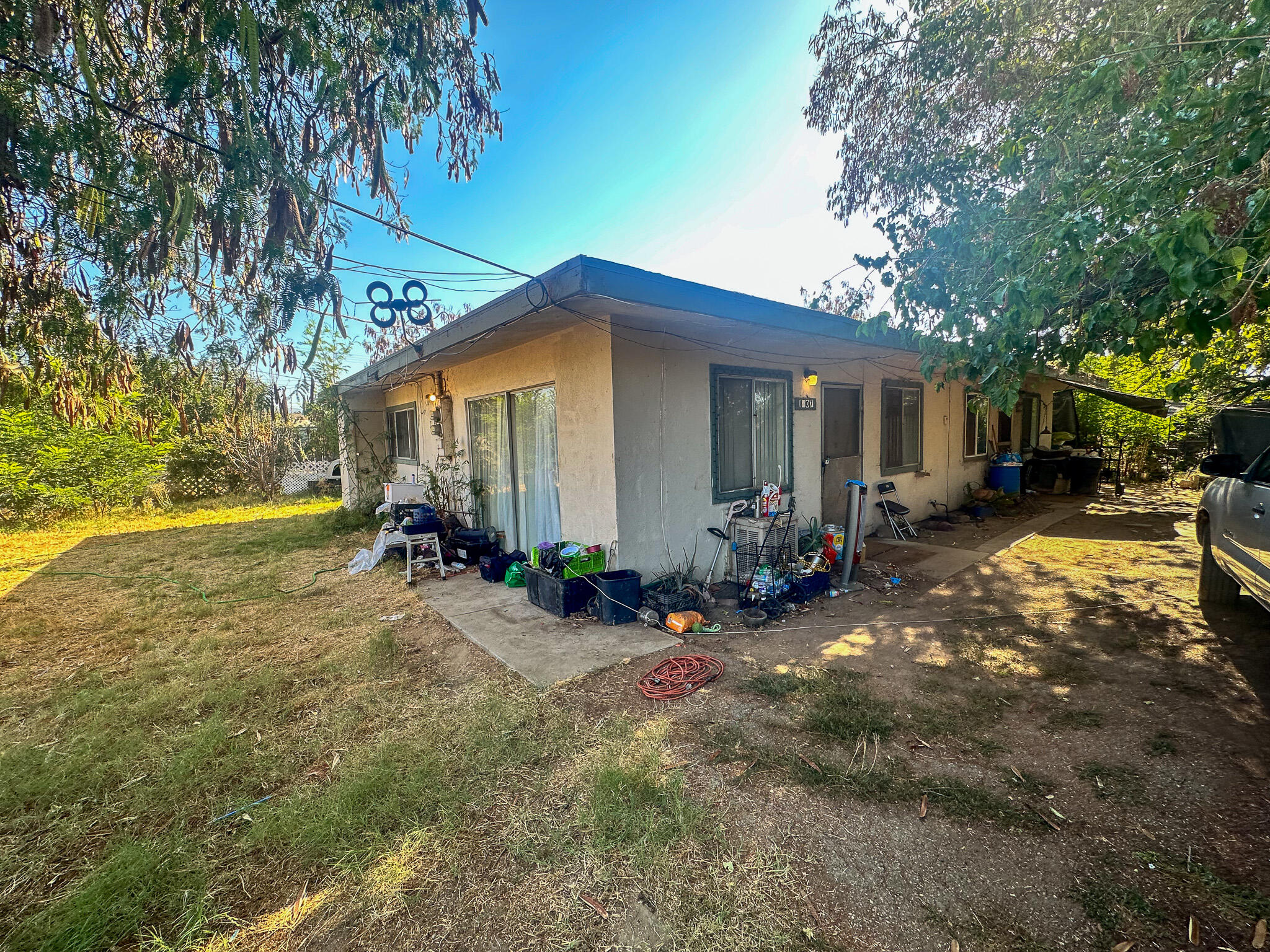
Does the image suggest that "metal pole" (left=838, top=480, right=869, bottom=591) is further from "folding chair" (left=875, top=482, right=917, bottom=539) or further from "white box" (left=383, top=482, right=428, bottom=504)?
"white box" (left=383, top=482, right=428, bottom=504)

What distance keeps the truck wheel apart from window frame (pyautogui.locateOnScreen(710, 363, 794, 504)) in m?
3.42

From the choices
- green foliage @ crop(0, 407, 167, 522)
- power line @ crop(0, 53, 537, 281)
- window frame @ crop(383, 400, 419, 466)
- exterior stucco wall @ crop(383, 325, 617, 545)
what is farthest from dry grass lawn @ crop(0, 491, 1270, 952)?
green foliage @ crop(0, 407, 167, 522)

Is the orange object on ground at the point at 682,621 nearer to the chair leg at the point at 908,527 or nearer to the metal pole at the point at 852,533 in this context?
the metal pole at the point at 852,533

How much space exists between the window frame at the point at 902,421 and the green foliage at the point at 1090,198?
325 cm

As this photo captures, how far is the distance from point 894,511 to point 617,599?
4.79 m

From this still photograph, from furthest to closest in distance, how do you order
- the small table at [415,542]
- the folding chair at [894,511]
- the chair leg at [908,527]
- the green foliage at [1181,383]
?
the chair leg at [908,527] < the folding chair at [894,511] < the small table at [415,542] < the green foliage at [1181,383]

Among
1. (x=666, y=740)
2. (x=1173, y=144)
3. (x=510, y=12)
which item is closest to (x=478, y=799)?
(x=666, y=740)

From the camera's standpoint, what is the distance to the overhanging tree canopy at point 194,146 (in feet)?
8.22

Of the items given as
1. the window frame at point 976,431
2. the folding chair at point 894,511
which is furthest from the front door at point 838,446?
the window frame at point 976,431

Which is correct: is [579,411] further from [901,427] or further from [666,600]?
[901,427]

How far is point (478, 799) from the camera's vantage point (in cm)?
219

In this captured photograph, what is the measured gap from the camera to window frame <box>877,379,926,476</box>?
731 centimetres

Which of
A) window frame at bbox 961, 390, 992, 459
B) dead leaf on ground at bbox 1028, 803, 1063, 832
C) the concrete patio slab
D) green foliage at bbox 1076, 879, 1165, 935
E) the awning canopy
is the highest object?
the awning canopy

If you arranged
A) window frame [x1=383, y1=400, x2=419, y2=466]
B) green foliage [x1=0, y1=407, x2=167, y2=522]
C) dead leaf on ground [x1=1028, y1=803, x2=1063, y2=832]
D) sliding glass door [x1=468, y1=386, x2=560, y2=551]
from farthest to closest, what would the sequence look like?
green foliage [x1=0, y1=407, x2=167, y2=522], window frame [x1=383, y1=400, x2=419, y2=466], sliding glass door [x1=468, y1=386, x2=560, y2=551], dead leaf on ground [x1=1028, y1=803, x2=1063, y2=832]
